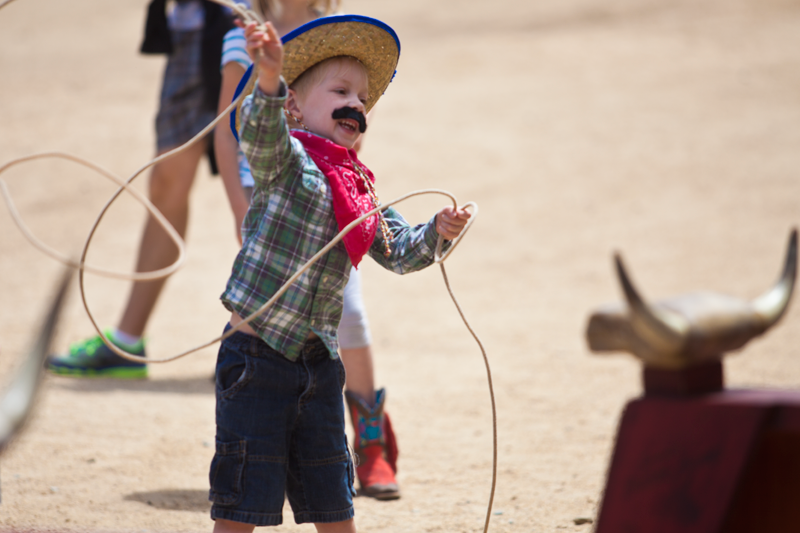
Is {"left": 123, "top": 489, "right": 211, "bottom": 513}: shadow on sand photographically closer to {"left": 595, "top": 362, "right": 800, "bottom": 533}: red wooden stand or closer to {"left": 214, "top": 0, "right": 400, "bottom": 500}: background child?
{"left": 214, "top": 0, "right": 400, "bottom": 500}: background child

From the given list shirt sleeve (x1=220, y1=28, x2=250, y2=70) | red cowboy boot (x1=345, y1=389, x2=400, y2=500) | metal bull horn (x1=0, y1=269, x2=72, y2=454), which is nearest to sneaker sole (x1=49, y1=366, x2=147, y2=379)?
red cowboy boot (x1=345, y1=389, x2=400, y2=500)

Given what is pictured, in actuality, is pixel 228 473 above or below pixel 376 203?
below

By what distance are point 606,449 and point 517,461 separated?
16.3 inches

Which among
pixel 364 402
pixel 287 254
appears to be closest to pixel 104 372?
pixel 364 402

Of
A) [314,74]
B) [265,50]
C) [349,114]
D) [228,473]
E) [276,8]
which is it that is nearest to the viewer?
[265,50]

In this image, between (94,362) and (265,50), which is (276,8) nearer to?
(265,50)

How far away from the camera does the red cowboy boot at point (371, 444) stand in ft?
9.71

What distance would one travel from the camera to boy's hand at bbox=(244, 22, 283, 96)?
5.87 ft

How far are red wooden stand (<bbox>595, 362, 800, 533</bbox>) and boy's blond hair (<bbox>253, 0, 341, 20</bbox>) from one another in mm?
2355

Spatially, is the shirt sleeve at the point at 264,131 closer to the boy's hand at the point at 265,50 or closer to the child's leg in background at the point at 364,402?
the boy's hand at the point at 265,50

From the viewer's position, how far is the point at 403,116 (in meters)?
10.6

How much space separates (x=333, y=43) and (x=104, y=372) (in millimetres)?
2727

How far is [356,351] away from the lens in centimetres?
295

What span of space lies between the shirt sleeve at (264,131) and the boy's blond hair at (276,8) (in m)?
1.41
